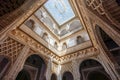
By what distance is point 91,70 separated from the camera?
26.7ft

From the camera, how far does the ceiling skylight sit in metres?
10.6

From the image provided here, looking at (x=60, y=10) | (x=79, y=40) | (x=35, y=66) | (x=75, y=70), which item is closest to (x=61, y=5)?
(x=60, y=10)

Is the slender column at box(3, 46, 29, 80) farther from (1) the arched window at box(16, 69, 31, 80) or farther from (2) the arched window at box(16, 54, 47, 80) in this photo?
(1) the arched window at box(16, 69, 31, 80)

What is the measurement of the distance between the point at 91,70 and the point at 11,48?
18.9ft

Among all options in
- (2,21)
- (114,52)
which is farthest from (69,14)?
(2,21)

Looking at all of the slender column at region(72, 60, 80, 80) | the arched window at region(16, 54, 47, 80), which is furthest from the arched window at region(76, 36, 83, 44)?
the arched window at region(16, 54, 47, 80)

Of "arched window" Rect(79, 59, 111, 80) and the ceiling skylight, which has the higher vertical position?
the ceiling skylight

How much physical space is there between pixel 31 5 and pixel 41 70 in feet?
16.2

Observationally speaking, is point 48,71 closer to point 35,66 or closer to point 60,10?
point 35,66

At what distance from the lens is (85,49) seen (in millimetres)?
7863

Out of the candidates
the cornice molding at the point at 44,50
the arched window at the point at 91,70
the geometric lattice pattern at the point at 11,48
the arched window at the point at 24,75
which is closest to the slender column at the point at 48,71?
the cornice molding at the point at 44,50

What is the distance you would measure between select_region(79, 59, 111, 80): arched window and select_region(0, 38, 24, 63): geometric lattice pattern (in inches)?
195

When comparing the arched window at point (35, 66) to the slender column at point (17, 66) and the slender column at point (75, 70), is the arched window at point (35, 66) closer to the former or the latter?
the slender column at point (17, 66)

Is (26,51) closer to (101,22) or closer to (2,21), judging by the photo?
(2,21)
